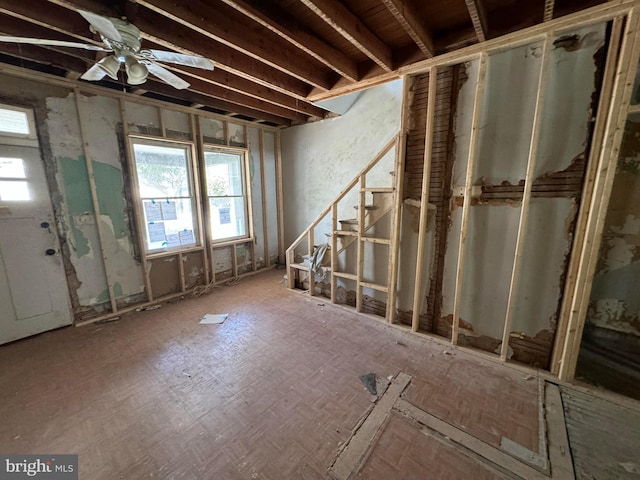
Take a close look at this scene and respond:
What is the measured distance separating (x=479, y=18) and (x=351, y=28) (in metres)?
1.01

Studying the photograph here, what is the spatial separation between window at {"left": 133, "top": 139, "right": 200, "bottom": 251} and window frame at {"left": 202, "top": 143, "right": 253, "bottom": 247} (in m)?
0.22

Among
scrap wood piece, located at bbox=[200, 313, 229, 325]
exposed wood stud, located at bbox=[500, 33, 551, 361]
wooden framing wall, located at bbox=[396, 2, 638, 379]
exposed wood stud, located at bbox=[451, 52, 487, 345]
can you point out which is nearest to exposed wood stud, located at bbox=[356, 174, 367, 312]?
wooden framing wall, located at bbox=[396, 2, 638, 379]

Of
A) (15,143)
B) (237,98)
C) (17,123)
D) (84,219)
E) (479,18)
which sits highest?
(237,98)

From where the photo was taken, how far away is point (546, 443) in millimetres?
1743

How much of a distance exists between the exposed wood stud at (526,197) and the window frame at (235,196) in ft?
14.5

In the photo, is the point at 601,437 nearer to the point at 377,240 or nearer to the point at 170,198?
the point at 377,240

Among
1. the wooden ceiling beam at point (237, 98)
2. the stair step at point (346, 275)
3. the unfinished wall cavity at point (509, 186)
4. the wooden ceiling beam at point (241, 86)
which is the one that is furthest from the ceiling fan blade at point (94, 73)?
the stair step at point (346, 275)

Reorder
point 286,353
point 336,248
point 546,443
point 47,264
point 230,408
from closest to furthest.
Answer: point 546,443
point 230,408
point 286,353
point 47,264
point 336,248

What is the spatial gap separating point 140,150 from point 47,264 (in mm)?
1925

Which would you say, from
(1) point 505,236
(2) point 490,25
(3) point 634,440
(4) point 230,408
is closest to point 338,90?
(2) point 490,25

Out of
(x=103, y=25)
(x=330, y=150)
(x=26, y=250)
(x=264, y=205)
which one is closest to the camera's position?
(x=103, y=25)

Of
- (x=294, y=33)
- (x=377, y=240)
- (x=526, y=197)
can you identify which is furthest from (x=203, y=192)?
(x=526, y=197)

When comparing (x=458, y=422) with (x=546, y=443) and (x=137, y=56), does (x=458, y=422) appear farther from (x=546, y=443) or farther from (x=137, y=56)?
(x=137, y=56)

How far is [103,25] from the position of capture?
5.25 ft
